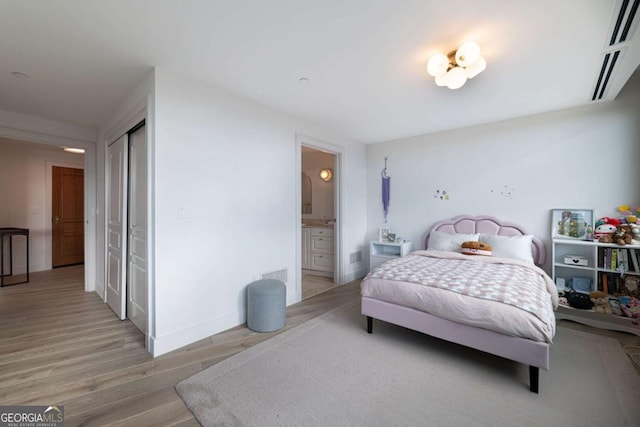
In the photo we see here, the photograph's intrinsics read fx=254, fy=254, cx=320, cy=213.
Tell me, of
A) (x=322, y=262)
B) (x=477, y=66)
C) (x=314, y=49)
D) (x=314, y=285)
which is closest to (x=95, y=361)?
(x=314, y=285)

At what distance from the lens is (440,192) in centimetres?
413

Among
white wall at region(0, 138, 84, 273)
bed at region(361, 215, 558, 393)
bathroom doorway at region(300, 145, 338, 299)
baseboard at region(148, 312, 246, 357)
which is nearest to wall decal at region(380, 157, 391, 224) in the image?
bathroom doorway at region(300, 145, 338, 299)

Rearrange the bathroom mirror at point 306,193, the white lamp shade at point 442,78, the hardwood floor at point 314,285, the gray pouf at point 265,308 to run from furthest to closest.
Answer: the bathroom mirror at point 306,193
the hardwood floor at point 314,285
the gray pouf at point 265,308
the white lamp shade at point 442,78

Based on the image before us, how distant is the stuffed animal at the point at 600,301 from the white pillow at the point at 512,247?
657mm

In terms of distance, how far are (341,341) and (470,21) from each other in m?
2.74

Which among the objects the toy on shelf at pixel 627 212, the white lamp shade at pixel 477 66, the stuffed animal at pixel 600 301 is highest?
the white lamp shade at pixel 477 66

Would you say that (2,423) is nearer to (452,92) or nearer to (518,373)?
(518,373)

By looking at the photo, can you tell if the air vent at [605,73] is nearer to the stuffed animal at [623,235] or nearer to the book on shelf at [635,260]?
the stuffed animal at [623,235]

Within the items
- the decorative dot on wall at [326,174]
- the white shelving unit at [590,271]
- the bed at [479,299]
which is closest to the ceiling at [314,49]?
the white shelving unit at [590,271]

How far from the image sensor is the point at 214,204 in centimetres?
259

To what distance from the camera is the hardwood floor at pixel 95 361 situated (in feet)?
5.31

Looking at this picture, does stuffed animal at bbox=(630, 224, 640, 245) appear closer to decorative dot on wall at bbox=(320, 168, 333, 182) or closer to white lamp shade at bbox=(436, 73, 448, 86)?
white lamp shade at bbox=(436, 73, 448, 86)

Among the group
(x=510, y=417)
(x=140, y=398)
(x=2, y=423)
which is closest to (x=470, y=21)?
(x=510, y=417)

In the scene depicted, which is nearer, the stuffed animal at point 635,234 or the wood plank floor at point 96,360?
the wood plank floor at point 96,360
